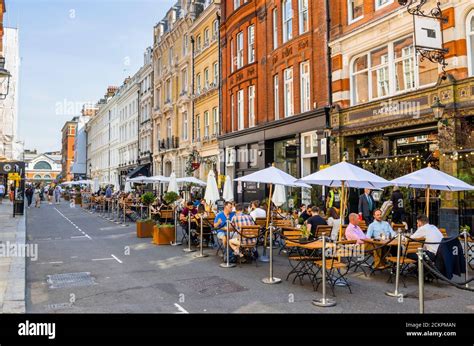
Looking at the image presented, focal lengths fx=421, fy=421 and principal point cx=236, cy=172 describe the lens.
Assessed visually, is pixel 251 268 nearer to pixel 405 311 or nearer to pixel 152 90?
pixel 405 311

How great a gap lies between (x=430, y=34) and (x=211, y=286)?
1061 centimetres

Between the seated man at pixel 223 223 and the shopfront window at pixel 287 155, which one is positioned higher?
the shopfront window at pixel 287 155

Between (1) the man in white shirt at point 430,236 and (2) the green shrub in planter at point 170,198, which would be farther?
(2) the green shrub in planter at point 170,198

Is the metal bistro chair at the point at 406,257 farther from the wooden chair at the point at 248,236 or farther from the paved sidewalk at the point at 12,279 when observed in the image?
the paved sidewalk at the point at 12,279

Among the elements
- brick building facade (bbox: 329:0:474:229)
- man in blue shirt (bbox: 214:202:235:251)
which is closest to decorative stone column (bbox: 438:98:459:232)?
brick building facade (bbox: 329:0:474:229)

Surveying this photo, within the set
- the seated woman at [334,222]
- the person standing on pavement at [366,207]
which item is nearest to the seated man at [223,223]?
the seated woman at [334,222]

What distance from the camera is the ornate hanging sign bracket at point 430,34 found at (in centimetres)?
1309

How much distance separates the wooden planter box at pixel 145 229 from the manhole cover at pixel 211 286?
7.35 m

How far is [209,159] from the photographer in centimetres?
3144

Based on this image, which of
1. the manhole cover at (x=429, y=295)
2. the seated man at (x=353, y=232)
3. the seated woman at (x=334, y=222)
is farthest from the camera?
the seated woman at (x=334, y=222)

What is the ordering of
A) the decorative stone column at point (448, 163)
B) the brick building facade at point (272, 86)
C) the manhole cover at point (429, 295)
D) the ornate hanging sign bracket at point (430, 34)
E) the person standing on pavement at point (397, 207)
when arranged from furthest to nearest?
the brick building facade at point (272, 86)
the person standing on pavement at point (397, 207)
the ornate hanging sign bracket at point (430, 34)
the decorative stone column at point (448, 163)
the manhole cover at point (429, 295)

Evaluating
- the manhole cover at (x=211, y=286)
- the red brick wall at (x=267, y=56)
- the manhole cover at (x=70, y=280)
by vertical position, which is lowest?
the manhole cover at (x=211, y=286)

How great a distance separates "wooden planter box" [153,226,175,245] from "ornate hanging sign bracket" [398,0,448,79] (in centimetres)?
985

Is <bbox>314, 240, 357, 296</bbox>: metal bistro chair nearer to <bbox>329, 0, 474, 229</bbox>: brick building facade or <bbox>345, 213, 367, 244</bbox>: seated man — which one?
<bbox>345, 213, 367, 244</bbox>: seated man
